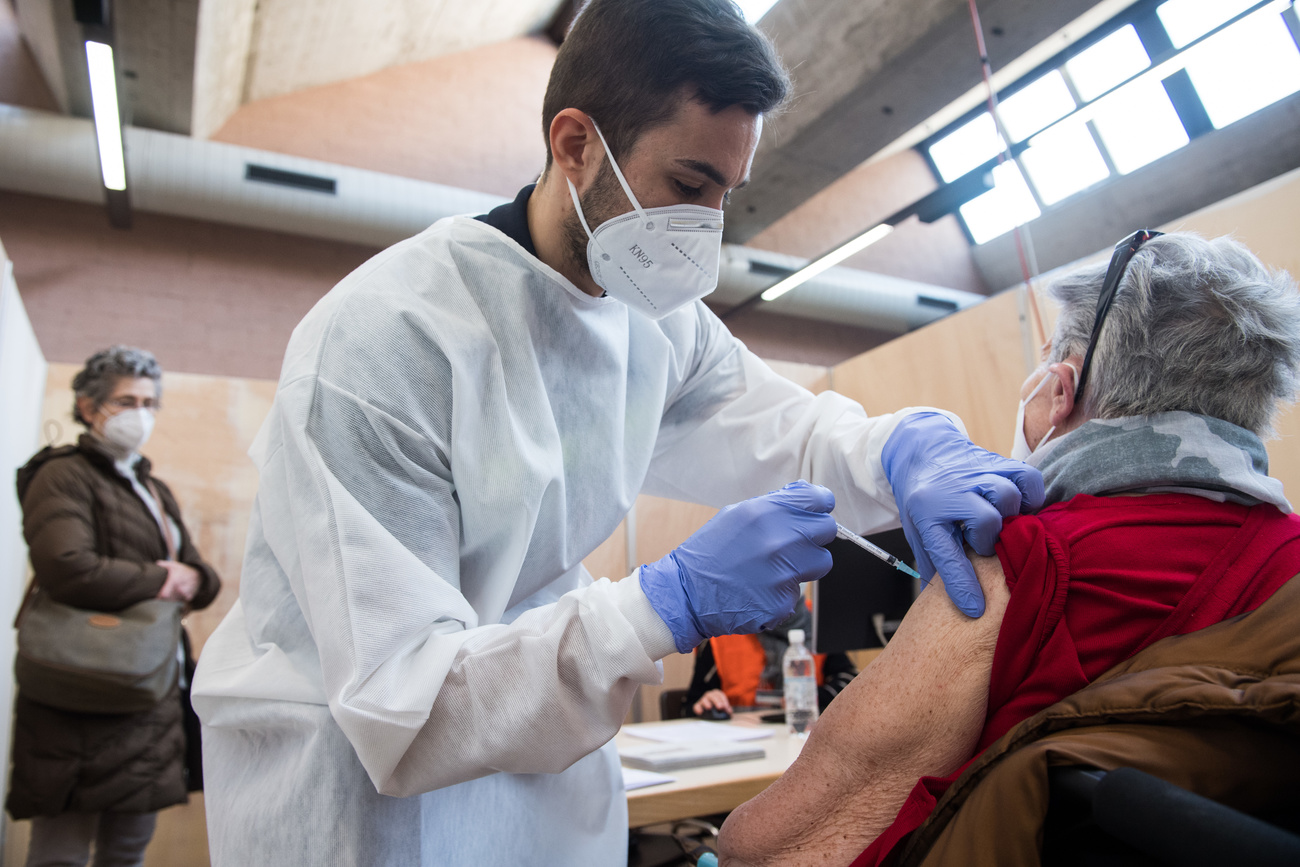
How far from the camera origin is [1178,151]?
6.36 metres

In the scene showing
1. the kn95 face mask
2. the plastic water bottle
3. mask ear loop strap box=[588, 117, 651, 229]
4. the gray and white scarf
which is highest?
mask ear loop strap box=[588, 117, 651, 229]

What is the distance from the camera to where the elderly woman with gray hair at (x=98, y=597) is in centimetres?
207

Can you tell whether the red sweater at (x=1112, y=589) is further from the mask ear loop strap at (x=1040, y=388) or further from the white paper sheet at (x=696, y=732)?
the white paper sheet at (x=696, y=732)

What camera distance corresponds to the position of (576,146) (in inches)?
42.1

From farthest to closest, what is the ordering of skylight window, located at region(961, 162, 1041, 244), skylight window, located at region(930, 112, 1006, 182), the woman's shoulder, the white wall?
skylight window, located at region(961, 162, 1041, 244)
skylight window, located at region(930, 112, 1006, 182)
the white wall
the woman's shoulder

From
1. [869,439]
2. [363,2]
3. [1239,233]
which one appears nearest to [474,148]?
[363,2]

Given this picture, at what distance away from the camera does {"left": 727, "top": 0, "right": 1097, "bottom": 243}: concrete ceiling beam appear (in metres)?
3.86

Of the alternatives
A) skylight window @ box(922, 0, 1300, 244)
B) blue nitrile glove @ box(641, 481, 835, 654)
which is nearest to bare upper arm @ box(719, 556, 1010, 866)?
blue nitrile glove @ box(641, 481, 835, 654)

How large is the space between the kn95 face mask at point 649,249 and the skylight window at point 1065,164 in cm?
682

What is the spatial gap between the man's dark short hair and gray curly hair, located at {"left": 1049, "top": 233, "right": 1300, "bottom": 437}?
0.51 meters

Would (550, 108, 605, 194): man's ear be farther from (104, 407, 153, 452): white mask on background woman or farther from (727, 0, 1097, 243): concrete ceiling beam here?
(727, 0, 1097, 243): concrete ceiling beam

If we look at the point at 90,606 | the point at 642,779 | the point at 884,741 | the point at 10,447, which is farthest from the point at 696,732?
the point at 10,447

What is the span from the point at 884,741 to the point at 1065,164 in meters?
7.92

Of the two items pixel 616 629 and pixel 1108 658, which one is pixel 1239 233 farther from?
pixel 616 629
